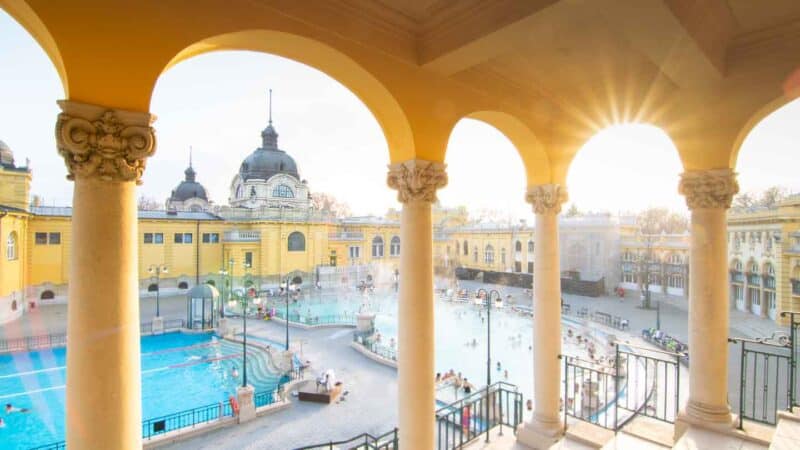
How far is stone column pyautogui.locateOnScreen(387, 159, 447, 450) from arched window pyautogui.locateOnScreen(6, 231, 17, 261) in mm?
29234

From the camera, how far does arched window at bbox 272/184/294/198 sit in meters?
42.9

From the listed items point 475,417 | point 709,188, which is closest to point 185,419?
point 475,417

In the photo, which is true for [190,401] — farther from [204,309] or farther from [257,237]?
[257,237]

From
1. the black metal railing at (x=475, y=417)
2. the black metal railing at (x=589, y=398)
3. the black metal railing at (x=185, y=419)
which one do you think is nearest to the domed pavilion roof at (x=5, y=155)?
the black metal railing at (x=185, y=419)

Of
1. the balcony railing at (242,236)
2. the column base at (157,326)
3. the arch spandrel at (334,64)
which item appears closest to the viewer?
the arch spandrel at (334,64)

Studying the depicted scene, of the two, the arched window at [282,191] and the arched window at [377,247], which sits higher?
the arched window at [282,191]

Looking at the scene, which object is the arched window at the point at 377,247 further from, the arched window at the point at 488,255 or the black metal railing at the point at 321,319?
the black metal railing at the point at 321,319

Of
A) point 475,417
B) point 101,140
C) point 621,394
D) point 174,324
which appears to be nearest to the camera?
point 101,140

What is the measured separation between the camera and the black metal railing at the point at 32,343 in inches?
680

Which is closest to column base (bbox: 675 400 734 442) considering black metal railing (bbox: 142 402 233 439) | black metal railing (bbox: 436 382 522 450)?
black metal railing (bbox: 436 382 522 450)

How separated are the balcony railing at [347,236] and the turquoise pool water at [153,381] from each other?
901 inches

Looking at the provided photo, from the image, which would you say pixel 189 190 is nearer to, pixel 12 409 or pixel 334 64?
pixel 12 409

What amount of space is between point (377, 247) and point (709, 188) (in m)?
43.2

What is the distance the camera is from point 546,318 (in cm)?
551
